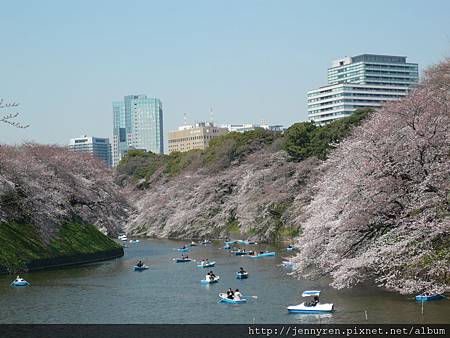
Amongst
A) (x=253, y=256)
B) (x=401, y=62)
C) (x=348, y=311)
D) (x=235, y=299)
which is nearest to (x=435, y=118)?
(x=348, y=311)

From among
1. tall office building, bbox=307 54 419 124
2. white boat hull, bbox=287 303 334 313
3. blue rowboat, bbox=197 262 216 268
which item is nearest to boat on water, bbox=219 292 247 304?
white boat hull, bbox=287 303 334 313

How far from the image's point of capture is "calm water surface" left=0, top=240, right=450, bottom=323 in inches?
1055

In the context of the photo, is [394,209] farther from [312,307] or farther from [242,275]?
[242,275]

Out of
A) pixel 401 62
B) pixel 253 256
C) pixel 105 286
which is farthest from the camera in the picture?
pixel 401 62

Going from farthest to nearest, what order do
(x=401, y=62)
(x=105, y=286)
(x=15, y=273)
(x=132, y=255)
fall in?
(x=401, y=62), (x=132, y=255), (x=15, y=273), (x=105, y=286)

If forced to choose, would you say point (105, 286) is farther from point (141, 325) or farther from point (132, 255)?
point (132, 255)

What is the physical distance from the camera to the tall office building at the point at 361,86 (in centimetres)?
16488

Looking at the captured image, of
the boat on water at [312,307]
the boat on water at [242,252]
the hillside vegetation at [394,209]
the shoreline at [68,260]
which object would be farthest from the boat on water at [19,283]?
the boat on water at [242,252]

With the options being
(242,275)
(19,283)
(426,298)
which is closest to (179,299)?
(242,275)

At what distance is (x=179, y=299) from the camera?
3328cm

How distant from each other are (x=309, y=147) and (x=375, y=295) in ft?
129

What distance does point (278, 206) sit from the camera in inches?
2522

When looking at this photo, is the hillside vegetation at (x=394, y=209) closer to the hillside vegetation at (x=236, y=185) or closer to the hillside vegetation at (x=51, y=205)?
the hillside vegetation at (x=236, y=185)

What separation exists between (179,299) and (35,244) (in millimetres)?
17903
